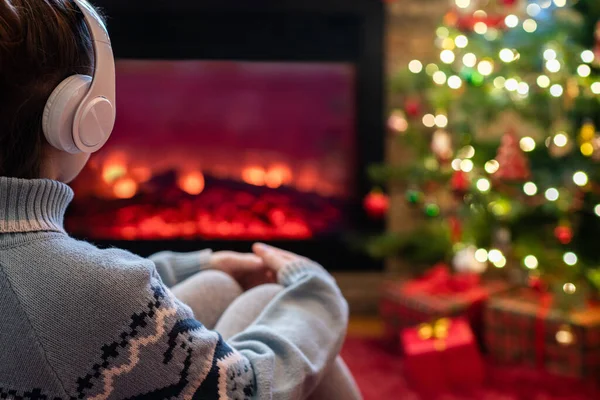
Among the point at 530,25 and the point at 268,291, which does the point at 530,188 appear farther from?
the point at 268,291

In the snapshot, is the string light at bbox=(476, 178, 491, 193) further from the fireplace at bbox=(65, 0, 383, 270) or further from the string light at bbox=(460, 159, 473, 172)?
the fireplace at bbox=(65, 0, 383, 270)

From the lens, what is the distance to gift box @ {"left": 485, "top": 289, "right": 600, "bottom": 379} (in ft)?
6.25

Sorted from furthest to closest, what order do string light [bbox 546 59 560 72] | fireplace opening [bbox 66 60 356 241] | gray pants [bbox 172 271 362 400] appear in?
fireplace opening [bbox 66 60 356 241], string light [bbox 546 59 560 72], gray pants [bbox 172 271 362 400]

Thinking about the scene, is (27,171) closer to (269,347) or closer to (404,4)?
(269,347)

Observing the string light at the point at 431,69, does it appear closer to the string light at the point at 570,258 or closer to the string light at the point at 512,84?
the string light at the point at 512,84

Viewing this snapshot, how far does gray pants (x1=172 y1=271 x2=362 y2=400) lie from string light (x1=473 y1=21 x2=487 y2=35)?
1.64 meters

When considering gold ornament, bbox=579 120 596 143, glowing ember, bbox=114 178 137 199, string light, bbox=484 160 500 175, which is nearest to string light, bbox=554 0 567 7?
gold ornament, bbox=579 120 596 143

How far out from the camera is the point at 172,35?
8.72ft

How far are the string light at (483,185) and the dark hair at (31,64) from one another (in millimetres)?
1780

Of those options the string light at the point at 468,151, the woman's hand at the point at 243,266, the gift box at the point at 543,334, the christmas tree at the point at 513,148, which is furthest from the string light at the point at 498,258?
the woman's hand at the point at 243,266

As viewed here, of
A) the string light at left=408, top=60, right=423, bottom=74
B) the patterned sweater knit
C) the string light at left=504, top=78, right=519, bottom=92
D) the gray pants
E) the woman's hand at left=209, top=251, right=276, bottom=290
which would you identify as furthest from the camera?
the string light at left=408, top=60, right=423, bottom=74

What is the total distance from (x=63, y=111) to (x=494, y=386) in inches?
63.9

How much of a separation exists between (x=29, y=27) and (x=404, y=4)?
7.66 ft

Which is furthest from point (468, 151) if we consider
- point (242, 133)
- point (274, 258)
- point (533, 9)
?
point (274, 258)
